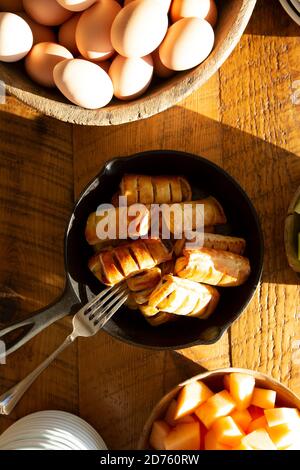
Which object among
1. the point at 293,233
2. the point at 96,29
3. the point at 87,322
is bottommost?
the point at 87,322

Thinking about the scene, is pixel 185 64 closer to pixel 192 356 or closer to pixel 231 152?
pixel 231 152

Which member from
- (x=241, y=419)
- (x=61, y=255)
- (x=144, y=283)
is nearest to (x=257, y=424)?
(x=241, y=419)

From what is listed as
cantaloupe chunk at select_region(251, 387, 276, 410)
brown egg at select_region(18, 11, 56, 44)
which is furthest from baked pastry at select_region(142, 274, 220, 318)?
brown egg at select_region(18, 11, 56, 44)

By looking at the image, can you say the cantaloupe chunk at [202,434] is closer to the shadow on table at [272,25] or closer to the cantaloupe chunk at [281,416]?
the cantaloupe chunk at [281,416]

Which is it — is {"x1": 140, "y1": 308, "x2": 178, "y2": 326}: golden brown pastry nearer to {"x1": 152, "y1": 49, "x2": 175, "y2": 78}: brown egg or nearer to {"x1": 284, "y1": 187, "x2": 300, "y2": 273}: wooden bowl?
{"x1": 284, "y1": 187, "x2": 300, "y2": 273}: wooden bowl

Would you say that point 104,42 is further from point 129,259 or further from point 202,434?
point 202,434

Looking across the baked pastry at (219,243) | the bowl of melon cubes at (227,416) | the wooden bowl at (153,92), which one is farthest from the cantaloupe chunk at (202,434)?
the wooden bowl at (153,92)
